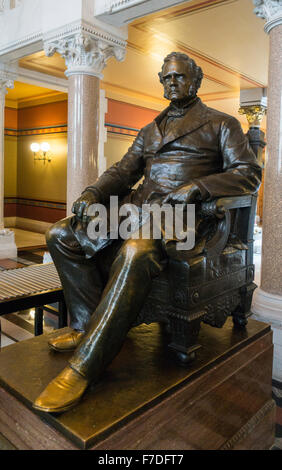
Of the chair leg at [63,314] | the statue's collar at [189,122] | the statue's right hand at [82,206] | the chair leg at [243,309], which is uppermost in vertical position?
the statue's collar at [189,122]

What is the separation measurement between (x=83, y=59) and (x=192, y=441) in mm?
4287

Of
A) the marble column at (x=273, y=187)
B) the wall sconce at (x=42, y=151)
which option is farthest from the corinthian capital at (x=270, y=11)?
the wall sconce at (x=42, y=151)

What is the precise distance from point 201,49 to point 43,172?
5949 mm

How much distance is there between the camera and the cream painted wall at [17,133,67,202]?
10.3m

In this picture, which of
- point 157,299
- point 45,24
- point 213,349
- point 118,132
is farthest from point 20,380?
point 118,132

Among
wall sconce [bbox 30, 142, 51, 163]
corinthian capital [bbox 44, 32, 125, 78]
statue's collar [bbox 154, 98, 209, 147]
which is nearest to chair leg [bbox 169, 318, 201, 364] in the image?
statue's collar [bbox 154, 98, 209, 147]

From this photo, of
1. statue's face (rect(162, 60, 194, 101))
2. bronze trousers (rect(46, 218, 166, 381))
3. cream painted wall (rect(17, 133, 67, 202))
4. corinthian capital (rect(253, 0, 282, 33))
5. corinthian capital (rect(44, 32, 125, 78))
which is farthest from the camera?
cream painted wall (rect(17, 133, 67, 202))

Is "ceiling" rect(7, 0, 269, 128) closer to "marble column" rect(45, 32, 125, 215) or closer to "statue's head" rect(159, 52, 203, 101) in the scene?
"marble column" rect(45, 32, 125, 215)

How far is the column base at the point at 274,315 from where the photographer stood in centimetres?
277

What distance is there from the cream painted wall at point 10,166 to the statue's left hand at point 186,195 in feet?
36.5

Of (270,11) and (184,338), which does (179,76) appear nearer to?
(184,338)

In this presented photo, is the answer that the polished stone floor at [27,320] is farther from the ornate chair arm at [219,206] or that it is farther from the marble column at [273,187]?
the ornate chair arm at [219,206]

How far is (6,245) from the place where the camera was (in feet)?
24.3
